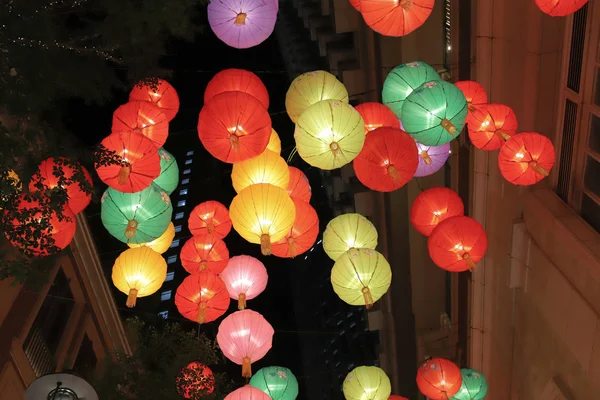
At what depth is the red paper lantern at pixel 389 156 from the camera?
541 cm

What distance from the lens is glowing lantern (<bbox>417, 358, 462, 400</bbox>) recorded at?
24.0 feet

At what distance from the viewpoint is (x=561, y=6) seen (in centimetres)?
515

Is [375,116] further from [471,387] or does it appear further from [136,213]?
[471,387]

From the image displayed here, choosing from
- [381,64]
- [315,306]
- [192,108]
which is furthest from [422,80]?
[315,306]

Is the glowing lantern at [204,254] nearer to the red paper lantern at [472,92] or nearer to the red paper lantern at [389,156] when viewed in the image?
the red paper lantern at [389,156]

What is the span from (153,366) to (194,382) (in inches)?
40.6

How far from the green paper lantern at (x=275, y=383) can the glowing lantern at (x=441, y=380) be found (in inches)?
65.7

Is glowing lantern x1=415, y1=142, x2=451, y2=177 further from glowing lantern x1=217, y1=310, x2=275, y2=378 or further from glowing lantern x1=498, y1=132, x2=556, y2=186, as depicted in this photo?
glowing lantern x1=217, y1=310, x2=275, y2=378

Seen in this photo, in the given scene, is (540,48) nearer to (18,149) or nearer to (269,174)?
(269,174)

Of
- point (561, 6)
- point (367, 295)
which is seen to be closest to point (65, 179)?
point (367, 295)

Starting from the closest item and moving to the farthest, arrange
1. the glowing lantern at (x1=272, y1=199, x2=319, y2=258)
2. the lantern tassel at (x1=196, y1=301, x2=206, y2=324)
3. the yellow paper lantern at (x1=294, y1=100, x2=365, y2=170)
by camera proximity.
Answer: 1. the yellow paper lantern at (x1=294, y1=100, x2=365, y2=170)
2. the glowing lantern at (x1=272, y1=199, x2=319, y2=258)
3. the lantern tassel at (x1=196, y1=301, x2=206, y2=324)

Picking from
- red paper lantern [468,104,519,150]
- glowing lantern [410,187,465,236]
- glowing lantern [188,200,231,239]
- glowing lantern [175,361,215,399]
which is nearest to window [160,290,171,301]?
glowing lantern [175,361,215,399]

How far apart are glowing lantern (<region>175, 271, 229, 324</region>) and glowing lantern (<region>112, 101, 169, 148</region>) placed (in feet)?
5.56

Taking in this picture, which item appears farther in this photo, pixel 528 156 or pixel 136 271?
pixel 136 271
